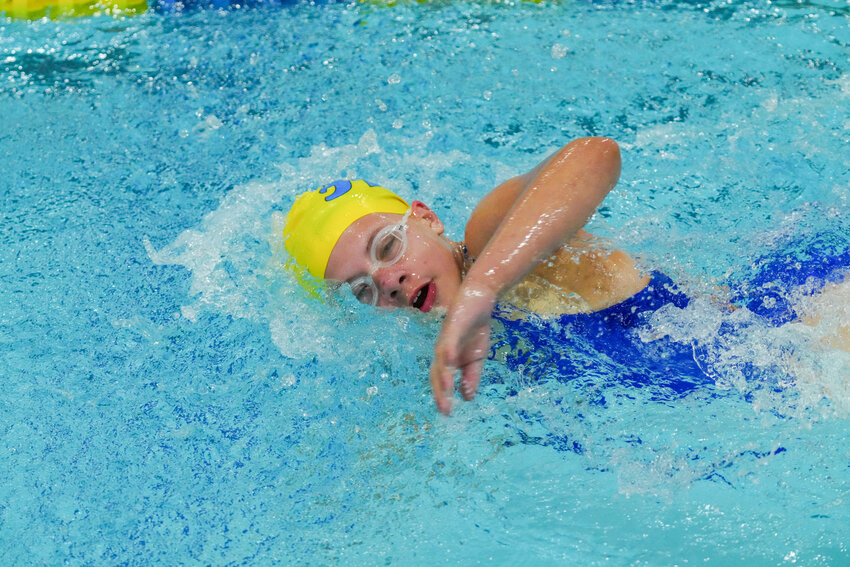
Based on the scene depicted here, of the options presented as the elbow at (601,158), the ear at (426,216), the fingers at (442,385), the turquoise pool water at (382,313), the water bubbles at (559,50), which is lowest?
the turquoise pool water at (382,313)

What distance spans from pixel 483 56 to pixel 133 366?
7.06 ft

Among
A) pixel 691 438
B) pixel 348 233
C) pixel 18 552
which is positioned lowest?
pixel 18 552

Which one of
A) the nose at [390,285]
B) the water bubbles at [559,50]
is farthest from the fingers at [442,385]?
the water bubbles at [559,50]

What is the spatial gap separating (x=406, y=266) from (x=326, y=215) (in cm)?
34

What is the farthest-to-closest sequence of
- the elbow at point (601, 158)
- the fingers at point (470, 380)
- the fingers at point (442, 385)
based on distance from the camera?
the elbow at point (601, 158)
the fingers at point (470, 380)
the fingers at point (442, 385)

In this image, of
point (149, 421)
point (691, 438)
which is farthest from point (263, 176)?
point (691, 438)

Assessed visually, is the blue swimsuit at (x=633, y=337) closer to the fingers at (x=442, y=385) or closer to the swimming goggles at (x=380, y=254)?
the swimming goggles at (x=380, y=254)

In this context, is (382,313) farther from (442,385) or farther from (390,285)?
(442,385)

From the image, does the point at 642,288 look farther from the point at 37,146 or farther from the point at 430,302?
the point at 37,146

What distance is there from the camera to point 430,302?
2.15 meters

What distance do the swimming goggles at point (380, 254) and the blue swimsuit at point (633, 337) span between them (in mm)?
334

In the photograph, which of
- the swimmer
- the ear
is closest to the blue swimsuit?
the swimmer

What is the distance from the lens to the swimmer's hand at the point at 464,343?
1.58m


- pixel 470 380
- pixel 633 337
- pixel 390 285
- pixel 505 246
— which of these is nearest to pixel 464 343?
pixel 470 380
